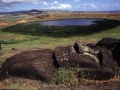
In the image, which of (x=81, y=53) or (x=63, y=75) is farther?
(x=81, y=53)

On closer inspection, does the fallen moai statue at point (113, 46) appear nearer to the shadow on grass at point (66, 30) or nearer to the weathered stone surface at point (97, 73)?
the weathered stone surface at point (97, 73)

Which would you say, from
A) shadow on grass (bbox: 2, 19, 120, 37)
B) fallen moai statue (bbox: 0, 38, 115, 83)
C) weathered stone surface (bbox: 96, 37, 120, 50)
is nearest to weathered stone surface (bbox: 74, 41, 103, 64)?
fallen moai statue (bbox: 0, 38, 115, 83)

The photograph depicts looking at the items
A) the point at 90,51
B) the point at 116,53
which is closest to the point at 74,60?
the point at 90,51

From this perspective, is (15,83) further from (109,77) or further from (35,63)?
(109,77)

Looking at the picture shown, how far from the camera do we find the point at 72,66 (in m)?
11.9

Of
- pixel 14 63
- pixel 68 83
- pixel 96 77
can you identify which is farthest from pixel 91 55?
pixel 14 63

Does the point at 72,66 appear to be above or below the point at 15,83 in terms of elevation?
above

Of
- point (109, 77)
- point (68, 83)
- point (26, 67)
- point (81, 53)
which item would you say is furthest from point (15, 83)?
point (109, 77)

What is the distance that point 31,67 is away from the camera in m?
11.7

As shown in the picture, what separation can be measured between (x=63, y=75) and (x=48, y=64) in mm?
1130

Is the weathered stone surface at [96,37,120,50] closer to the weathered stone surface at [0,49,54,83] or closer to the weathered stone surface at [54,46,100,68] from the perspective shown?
the weathered stone surface at [54,46,100,68]

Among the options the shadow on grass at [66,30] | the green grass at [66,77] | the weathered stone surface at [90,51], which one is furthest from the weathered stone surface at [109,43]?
the shadow on grass at [66,30]

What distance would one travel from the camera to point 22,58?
12547mm

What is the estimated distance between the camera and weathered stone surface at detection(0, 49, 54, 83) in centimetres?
1156
